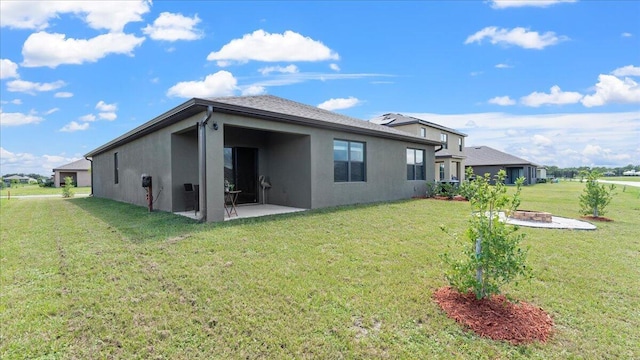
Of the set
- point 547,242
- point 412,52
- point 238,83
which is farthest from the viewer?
point 238,83

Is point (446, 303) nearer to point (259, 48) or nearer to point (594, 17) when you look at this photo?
point (594, 17)

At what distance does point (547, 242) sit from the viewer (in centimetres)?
564

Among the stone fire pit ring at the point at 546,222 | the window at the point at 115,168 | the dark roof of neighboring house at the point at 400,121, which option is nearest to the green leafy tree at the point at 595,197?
the stone fire pit ring at the point at 546,222

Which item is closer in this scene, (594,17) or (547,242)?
(547,242)

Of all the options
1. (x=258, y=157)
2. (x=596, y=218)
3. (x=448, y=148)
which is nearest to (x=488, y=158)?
(x=448, y=148)

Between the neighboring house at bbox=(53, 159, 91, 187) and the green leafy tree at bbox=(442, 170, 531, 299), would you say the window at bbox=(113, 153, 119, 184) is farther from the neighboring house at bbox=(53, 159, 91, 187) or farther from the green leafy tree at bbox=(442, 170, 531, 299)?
the neighboring house at bbox=(53, 159, 91, 187)

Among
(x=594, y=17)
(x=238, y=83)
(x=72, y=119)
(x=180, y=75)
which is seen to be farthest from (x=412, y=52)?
(x=72, y=119)

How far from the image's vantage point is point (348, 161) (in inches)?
419

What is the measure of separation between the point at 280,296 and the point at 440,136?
26792 millimetres

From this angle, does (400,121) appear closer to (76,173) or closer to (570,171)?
(76,173)

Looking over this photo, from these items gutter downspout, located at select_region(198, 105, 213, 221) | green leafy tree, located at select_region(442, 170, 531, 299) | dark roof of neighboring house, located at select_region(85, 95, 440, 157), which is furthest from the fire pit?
gutter downspout, located at select_region(198, 105, 213, 221)

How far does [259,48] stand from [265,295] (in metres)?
12.0

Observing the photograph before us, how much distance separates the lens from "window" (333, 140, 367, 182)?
33.7 ft

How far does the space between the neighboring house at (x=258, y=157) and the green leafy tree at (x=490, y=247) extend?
5.80m
